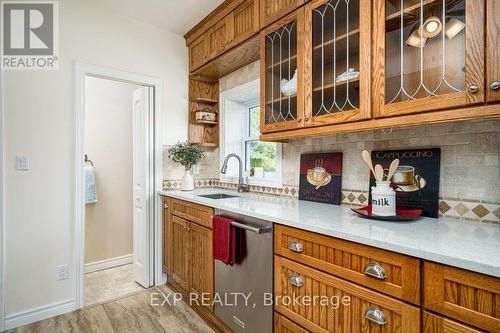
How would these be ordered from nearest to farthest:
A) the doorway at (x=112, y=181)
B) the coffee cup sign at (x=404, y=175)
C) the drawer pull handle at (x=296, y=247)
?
the drawer pull handle at (x=296, y=247) < the coffee cup sign at (x=404, y=175) < the doorway at (x=112, y=181)

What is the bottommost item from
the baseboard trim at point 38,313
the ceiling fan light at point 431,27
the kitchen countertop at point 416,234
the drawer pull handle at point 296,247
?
the baseboard trim at point 38,313

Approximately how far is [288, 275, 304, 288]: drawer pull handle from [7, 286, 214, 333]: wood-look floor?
1.06 metres

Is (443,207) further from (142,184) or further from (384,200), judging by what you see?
(142,184)

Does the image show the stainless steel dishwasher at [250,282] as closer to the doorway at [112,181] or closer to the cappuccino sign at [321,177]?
the cappuccino sign at [321,177]

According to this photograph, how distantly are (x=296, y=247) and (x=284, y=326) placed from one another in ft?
1.50

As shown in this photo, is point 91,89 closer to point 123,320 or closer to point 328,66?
point 123,320

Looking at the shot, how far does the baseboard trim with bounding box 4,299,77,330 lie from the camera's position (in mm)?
2052

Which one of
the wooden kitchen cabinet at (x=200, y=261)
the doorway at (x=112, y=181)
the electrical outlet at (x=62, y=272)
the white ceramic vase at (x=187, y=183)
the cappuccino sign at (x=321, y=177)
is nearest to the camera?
the cappuccino sign at (x=321, y=177)

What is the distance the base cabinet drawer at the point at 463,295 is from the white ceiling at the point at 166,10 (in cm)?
255

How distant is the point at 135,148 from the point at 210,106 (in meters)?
0.98

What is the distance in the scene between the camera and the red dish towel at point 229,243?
168cm

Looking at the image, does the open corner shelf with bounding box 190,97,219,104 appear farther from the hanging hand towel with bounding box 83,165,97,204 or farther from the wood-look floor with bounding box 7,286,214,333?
the wood-look floor with bounding box 7,286,214,333

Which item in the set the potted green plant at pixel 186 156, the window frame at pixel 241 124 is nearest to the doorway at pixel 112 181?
the potted green plant at pixel 186 156

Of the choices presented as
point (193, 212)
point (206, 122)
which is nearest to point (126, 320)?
point (193, 212)
